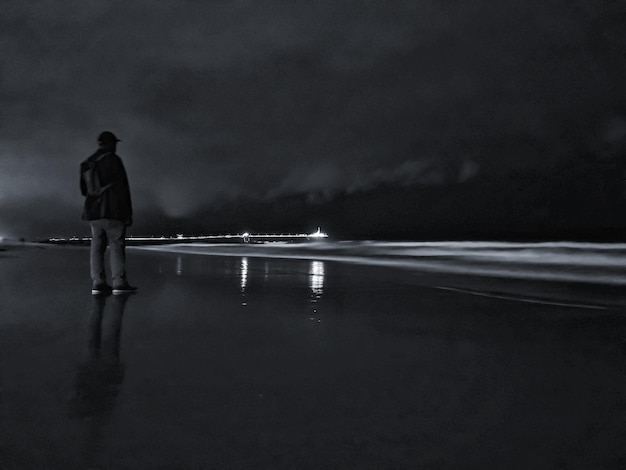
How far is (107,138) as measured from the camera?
24.6 feet

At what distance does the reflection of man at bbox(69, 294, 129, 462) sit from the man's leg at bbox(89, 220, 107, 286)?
2546mm

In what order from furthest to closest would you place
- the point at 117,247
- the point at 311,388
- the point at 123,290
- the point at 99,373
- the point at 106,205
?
the point at 123,290 → the point at 117,247 → the point at 106,205 → the point at 99,373 → the point at 311,388

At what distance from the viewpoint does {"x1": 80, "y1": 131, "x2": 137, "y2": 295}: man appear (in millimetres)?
7391

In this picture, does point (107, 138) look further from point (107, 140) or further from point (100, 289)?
point (100, 289)

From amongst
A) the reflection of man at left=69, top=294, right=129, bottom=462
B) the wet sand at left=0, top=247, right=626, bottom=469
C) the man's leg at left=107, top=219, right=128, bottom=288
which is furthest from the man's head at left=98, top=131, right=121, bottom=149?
the reflection of man at left=69, top=294, right=129, bottom=462

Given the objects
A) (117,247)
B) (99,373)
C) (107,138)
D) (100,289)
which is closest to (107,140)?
(107,138)

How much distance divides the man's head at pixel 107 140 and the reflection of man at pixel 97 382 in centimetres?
327

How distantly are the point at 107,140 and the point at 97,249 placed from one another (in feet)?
5.06

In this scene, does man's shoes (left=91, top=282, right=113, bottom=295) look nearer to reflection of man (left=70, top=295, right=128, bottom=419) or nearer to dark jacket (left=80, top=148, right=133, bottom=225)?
dark jacket (left=80, top=148, right=133, bottom=225)

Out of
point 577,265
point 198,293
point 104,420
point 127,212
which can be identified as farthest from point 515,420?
point 577,265

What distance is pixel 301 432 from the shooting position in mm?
2205

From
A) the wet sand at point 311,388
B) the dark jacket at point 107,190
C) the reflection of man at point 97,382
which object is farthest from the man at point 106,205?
the reflection of man at point 97,382

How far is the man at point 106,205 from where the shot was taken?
7.39 metres

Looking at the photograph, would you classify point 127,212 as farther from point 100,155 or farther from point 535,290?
point 535,290
